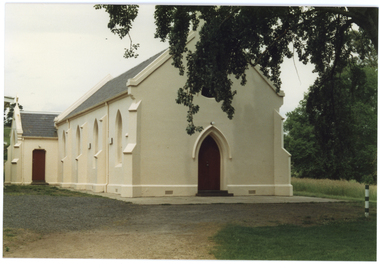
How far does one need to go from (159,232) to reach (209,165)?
1204 centimetres

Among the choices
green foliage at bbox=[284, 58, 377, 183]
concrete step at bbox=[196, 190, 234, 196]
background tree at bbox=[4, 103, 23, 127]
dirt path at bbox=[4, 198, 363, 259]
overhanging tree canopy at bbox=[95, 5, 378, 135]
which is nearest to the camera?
dirt path at bbox=[4, 198, 363, 259]

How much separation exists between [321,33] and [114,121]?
42.7ft

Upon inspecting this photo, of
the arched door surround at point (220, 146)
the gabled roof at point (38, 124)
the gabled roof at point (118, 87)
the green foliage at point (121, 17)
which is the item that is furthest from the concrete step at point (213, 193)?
the gabled roof at point (38, 124)

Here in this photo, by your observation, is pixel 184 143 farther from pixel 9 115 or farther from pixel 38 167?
pixel 9 115

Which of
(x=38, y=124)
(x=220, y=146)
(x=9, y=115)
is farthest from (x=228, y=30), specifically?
(x=9, y=115)

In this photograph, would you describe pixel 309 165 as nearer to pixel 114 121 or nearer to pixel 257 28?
pixel 114 121

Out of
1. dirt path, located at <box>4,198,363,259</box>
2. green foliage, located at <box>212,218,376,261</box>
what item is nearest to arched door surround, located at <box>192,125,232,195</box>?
dirt path, located at <box>4,198,363,259</box>

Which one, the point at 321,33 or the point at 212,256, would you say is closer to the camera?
the point at 212,256

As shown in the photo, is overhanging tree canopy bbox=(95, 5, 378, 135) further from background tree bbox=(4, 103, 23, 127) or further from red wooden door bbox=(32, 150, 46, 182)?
background tree bbox=(4, 103, 23, 127)

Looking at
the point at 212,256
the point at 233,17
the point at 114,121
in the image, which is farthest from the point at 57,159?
the point at 212,256

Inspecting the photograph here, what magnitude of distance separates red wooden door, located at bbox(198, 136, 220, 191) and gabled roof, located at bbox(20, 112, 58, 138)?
18.4 m

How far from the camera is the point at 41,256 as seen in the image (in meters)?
9.59

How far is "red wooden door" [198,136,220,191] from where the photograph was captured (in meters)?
23.3

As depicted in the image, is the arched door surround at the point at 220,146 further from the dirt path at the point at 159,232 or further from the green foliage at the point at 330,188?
the dirt path at the point at 159,232
